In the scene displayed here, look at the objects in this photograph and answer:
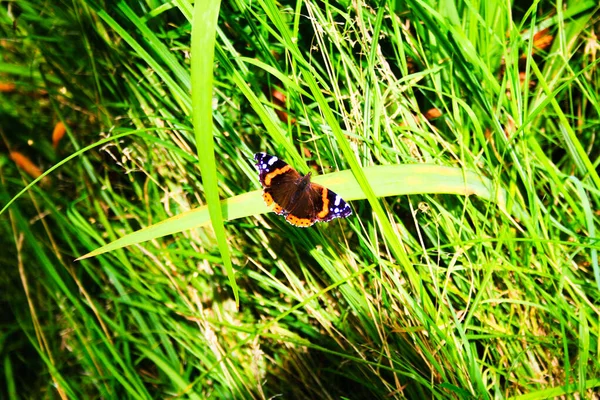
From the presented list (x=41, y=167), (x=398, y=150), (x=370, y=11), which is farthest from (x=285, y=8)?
(x=41, y=167)

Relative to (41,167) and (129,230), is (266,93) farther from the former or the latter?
(41,167)

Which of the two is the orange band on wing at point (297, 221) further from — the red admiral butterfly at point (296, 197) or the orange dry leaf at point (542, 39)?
the orange dry leaf at point (542, 39)

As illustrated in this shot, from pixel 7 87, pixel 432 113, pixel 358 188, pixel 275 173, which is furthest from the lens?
pixel 7 87

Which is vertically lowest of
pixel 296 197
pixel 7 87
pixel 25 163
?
pixel 296 197

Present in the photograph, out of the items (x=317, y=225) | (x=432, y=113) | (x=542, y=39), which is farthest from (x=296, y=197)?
(x=542, y=39)

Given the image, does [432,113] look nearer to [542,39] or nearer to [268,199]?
[542,39]

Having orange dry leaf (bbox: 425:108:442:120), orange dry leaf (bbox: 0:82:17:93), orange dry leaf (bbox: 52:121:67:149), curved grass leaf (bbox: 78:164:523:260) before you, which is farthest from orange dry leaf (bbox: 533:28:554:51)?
orange dry leaf (bbox: 0:82:17:93)
